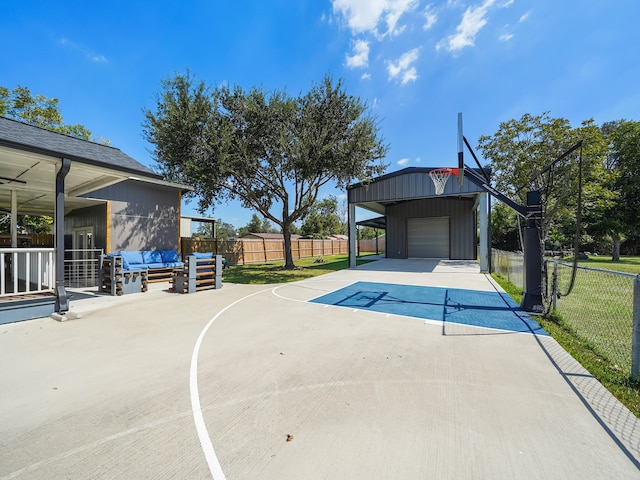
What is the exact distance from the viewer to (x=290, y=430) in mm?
2225

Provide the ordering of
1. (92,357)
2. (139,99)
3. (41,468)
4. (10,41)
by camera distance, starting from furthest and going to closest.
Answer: (139,99), (10,41), (92,357), (41,468)

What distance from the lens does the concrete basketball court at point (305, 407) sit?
186cm

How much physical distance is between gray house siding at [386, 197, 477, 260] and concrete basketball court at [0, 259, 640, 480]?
1662 cm

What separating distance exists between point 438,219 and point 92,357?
68.5 feet

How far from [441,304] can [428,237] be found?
1527 centimetres

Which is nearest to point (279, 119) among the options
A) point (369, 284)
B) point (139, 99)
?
point (139, 99)

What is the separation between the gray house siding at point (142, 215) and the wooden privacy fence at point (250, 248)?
347 centimetres

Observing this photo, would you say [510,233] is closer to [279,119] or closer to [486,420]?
[279,119]

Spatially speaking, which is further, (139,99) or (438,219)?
(438,219)

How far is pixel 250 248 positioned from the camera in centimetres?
2083

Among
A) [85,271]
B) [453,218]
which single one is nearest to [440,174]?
[453,218]

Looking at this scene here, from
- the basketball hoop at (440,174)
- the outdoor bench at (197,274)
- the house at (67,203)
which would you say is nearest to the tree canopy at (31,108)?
the house at (67,203)

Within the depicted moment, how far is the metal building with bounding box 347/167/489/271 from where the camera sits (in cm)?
1491

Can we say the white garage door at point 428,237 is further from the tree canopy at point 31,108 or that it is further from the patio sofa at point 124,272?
the tree canopy at point 31,108
